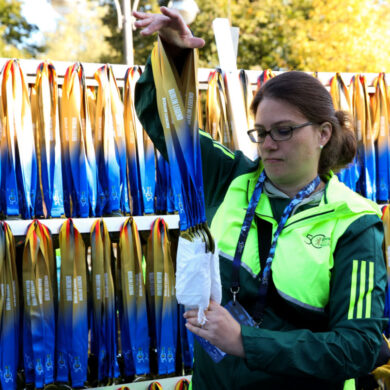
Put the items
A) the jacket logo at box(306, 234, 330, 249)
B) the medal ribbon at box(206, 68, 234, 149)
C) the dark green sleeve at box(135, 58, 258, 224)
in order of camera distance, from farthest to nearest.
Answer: the medal ribbon at box(206, 68, 234, 149), the dark green sleeve at box(135, 58, 258, 224), the jacket logo at box(306, 234, 330, 249)

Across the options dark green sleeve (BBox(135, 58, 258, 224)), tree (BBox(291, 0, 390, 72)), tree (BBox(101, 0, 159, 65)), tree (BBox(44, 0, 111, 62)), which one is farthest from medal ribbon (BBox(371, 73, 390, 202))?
tree (BBox(44, 0, 111, 62))

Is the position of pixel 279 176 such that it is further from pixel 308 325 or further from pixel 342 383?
pixel 342 383

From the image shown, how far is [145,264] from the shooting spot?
3000 millimetres

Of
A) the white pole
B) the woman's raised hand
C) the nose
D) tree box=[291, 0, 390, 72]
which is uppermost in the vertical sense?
tree box=[291, 0, 390, 72]

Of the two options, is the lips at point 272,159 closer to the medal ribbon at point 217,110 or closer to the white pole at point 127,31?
the medal ribbon at point 217,110

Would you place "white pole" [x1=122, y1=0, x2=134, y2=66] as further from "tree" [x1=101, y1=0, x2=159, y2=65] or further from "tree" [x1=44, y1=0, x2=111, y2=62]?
"tree" [x1=44, y1=0, x2=111, y2=62]

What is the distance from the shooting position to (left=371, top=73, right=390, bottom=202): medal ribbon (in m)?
3.36

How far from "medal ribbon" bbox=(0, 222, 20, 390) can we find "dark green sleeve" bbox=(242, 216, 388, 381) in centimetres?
172

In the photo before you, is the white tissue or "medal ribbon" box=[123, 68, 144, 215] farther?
"medal ribbon" box=[123, 68, 144, 215]

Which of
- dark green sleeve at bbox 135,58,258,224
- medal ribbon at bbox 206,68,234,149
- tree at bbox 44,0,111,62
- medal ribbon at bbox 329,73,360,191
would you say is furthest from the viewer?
tree at bbox 44,0,111,62

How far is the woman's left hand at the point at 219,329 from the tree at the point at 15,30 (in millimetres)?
14699

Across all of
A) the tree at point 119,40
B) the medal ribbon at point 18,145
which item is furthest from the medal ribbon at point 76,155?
the tree at point 119,40

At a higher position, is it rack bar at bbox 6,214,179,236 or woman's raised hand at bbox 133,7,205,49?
woman's raised hand at bbox 133,7,205,49

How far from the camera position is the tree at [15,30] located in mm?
15344
